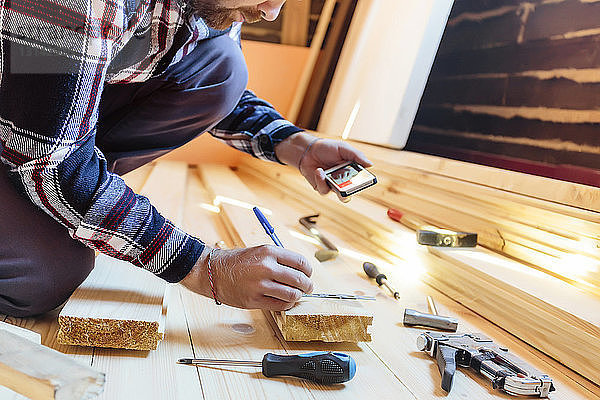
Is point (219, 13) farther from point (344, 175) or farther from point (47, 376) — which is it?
point (47, 376)

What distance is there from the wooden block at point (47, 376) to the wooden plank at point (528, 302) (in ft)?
3.51

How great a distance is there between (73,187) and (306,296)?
0.59 m

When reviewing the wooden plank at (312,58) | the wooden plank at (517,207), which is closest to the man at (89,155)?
the wooden plank at (517,207)

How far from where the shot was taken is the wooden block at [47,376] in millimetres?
629

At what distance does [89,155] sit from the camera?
1.18m

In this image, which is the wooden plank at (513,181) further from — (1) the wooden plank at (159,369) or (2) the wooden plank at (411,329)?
(1) the wooden plank at (159,369)

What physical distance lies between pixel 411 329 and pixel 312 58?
11.8 ft

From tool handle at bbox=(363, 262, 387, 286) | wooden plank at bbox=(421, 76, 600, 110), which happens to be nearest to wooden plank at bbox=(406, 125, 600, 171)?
wooden plank at bbox=(421, 76, 600, 110)

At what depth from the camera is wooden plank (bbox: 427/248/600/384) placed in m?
1.32

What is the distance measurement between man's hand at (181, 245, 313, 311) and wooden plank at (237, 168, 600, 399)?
26 centimetres

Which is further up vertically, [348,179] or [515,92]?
[515,92]

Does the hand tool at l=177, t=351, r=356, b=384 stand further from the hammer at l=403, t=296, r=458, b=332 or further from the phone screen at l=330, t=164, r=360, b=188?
the phone screen at l=330, t=164, r=360, b=188

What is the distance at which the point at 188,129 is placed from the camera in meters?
2.00

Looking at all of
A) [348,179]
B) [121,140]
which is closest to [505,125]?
[348,179]
